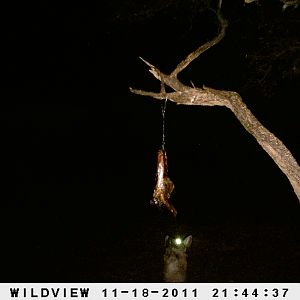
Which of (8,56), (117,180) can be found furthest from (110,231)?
(8,56)

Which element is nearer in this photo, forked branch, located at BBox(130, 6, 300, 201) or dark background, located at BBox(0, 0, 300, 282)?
forked branch, located at BBox(130, 6, 300, 201)

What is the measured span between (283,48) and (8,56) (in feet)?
25.4

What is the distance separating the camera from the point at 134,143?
16.1 metres

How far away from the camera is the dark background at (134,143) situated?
906 centimetres

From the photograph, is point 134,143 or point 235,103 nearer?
point 235,103

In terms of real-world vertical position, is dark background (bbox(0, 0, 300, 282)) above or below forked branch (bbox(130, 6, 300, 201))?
above

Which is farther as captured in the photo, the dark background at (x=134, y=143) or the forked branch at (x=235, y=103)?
the dark background at (x=134, y=143)

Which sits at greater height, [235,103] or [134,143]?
[134,143]

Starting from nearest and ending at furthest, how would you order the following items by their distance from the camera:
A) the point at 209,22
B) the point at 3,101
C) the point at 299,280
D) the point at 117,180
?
the point at 299,280
the point at 209,22
the point at 3,101
the point at 117,180

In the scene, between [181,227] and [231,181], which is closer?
[181,227]

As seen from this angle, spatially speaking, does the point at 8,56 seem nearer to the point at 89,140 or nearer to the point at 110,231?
the point at 89,140

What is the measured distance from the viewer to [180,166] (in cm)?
1636

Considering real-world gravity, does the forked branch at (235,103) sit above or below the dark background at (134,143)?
below

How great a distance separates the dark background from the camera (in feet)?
29.7
